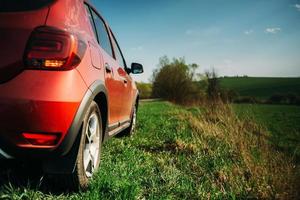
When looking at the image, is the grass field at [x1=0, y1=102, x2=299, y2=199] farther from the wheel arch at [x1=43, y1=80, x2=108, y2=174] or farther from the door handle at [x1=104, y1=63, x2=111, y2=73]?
the door handle at [x1=104, y1=63, x2=111, y2=73]

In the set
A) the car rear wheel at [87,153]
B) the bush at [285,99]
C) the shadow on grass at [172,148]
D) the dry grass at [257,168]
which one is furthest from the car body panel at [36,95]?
the bush at [285,99]

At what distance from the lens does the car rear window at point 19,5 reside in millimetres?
2724

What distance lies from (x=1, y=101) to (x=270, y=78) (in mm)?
102093

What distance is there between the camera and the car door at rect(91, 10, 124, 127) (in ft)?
12.8

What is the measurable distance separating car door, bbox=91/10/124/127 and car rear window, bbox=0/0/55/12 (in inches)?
42.2

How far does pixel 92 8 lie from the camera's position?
412 cm

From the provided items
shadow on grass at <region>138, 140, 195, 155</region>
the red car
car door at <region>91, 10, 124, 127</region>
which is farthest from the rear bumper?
shadow on grass at <region>138, 140, 195, 155</region>

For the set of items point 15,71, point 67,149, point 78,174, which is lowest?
point 78,174

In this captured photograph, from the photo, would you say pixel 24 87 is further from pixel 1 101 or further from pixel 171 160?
pixel 171 160

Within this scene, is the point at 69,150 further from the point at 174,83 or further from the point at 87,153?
the point at 174,83

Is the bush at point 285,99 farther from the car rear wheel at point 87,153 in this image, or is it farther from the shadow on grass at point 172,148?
the car rear wheel at point 87,153

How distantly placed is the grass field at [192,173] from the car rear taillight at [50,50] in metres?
1.04

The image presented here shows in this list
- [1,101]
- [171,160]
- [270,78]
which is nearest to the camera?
[1,101]

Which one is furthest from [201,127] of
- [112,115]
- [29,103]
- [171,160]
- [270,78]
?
[270,78]
